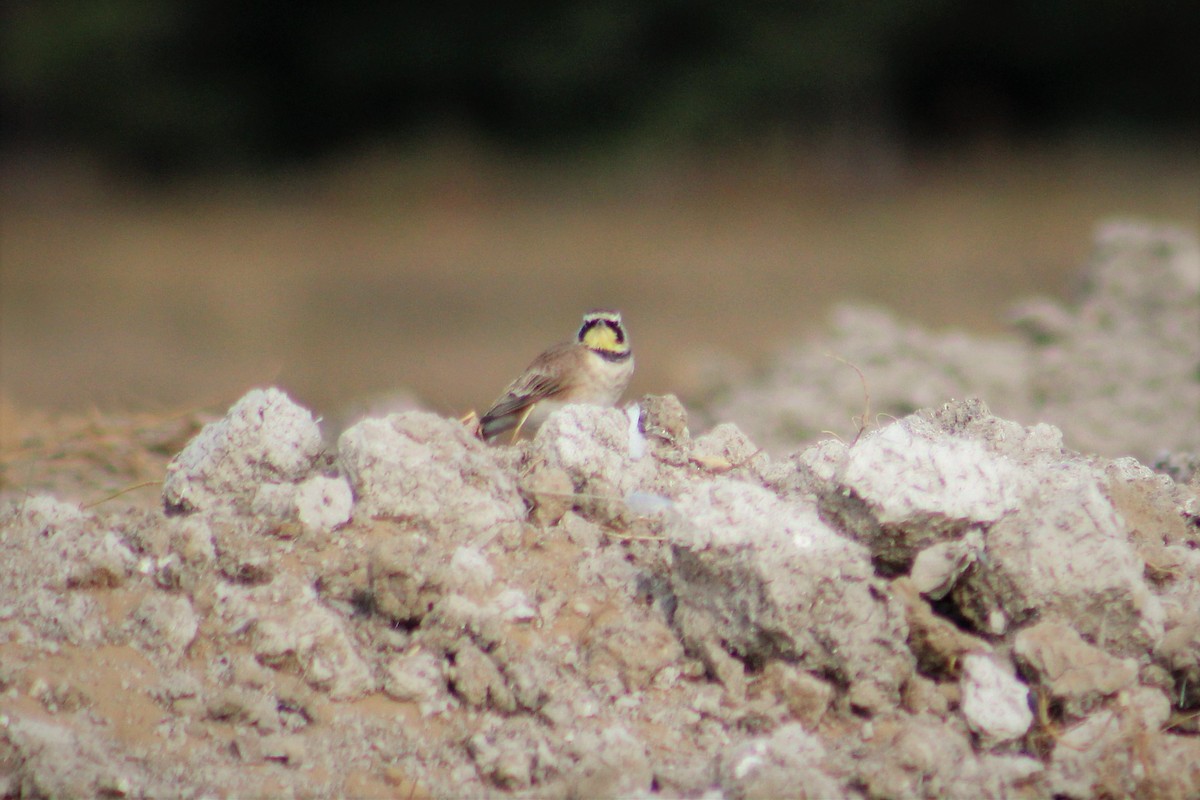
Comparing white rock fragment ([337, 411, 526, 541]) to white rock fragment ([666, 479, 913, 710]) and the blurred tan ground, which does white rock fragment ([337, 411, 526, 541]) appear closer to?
white rock fragment ([666, 479, 913, 710])

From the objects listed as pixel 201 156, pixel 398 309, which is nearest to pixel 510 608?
pixel 398 309

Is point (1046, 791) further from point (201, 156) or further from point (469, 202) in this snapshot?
point (201, 156)

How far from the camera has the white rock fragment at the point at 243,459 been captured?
448cm

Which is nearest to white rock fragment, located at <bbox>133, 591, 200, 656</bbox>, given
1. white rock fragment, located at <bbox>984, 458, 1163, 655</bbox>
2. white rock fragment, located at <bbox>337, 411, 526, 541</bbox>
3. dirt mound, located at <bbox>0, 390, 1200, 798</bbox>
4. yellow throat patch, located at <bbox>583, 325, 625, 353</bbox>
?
dirt mound, located at <bbox>0, 390, 1200, 798</bbox>

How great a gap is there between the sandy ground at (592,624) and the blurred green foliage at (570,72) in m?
21.6

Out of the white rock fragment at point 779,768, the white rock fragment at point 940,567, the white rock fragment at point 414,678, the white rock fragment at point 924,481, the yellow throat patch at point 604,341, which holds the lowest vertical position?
the white rock fragment at point 779,768

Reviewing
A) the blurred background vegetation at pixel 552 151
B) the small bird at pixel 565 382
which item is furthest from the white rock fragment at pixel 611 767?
the blurred background vegetation at pixel 552 151

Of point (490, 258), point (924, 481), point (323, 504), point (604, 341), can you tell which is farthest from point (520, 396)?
point (490, 258)

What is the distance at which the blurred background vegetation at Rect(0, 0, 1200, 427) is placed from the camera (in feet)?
66.2

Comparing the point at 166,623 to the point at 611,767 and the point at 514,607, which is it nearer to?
the point at 514,607

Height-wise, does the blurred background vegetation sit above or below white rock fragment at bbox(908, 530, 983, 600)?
above

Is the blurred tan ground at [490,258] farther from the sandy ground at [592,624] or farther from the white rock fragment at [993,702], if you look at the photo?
the white rock fragment at [993,702]

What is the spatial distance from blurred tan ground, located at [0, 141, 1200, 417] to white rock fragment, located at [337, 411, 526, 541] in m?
6.79

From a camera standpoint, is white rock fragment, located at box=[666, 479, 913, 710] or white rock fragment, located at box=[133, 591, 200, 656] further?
white rock fragment, located at box=[133, 591, 200, 656]
